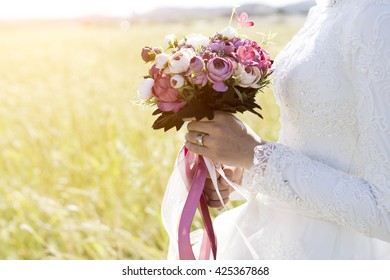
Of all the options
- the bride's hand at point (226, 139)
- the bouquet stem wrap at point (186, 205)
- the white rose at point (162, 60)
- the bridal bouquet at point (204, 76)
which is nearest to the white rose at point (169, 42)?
the bridal bouquet at point (204, 76)

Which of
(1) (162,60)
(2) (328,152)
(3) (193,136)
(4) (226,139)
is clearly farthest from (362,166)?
(1) (162,60)

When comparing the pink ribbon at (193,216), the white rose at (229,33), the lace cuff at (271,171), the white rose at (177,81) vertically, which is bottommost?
the pink ribbon at (193,216)

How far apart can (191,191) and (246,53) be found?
1.58ft

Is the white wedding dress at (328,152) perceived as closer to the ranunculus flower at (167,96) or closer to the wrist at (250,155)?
the wrist at (250,155)

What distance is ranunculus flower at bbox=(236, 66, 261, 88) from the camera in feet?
5.75

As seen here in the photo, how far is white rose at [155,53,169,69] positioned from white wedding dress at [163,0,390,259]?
1.20ft

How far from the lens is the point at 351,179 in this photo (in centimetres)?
172

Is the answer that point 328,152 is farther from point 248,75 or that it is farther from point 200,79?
point 200,79

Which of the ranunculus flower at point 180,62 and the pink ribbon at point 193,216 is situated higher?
the ranunculus flower at point 180,62

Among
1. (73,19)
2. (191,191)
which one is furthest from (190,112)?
(73,19)

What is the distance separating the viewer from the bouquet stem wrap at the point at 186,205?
1988 mm

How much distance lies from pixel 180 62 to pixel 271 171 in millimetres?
402

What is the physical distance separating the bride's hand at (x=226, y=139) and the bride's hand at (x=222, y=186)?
28cm
